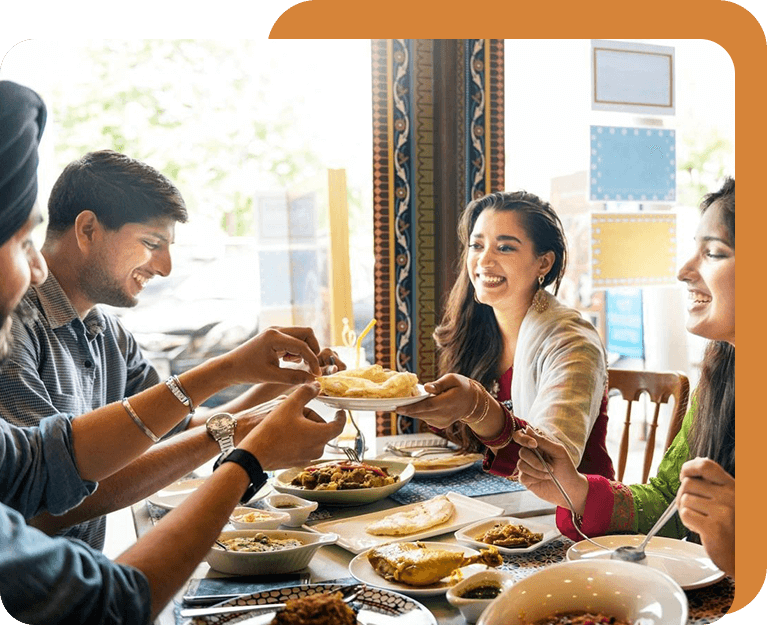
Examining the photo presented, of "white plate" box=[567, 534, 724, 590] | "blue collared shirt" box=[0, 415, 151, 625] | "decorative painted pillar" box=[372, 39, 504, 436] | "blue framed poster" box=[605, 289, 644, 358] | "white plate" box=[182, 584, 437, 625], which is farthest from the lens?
"decorative painted pillar" box=[372, 39, 504, 436]

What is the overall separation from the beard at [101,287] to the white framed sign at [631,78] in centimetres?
106

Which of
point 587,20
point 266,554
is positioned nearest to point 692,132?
point 587,20

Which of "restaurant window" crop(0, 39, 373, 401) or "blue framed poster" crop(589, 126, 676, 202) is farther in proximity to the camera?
"blue framed poster" crop(589, 126, 676, 202)

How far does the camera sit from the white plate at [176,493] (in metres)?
1.41

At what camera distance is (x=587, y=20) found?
1.25 metres

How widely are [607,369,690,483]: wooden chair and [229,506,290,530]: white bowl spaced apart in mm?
914

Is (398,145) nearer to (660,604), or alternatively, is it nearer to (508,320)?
(508,320)

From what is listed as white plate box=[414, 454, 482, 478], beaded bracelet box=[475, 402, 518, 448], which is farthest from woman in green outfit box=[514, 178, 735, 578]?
white plate box=[414, 454, 482, 478]

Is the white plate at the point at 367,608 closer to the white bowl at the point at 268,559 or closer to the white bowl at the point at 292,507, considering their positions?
the white bowl at the point at 268,559

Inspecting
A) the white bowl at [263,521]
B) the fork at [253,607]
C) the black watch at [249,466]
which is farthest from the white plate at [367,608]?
the white bowl at [263,521]

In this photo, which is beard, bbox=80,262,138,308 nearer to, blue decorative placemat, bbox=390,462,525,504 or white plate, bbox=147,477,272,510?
white plate, bbox=147,477,272,510

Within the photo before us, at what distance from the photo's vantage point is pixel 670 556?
1.09m

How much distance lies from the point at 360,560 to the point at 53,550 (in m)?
0.44

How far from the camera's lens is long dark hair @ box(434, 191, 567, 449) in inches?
65.4
